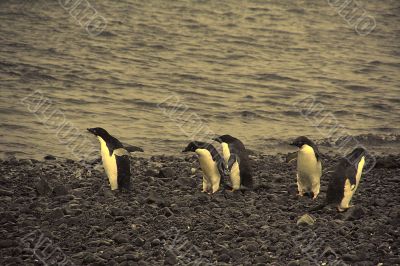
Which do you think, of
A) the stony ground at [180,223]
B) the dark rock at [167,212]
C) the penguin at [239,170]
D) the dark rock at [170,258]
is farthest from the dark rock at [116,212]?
the penguin at [239,170]

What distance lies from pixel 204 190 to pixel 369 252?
2.69 metres

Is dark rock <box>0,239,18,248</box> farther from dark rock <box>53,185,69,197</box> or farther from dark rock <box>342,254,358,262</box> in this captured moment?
dark rock <box>342,254,358,262</box>

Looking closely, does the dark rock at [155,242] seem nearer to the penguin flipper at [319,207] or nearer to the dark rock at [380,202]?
the penguin flipper at [319,207]

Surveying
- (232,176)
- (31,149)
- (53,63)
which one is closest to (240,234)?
(232,176)

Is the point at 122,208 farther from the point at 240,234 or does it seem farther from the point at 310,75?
the point at 310,75

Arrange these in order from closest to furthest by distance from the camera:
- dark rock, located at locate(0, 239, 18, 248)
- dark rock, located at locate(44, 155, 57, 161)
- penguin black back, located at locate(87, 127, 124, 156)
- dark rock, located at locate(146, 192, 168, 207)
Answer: dark rock, located at locate(0, 239, 18, 248)
dark rock, located at locate(146, 192, 168, 207)
penguin black back, located at locate(87, 127, 124, 156)
dark rock, located at locate(44, 155, 57, 161)

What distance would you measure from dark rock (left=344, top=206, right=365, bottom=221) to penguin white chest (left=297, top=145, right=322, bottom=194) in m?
1.00

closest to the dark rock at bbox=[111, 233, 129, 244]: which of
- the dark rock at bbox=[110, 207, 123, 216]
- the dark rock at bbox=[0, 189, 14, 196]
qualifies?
the dark rock at bbox=[110, 207, 123, 216]

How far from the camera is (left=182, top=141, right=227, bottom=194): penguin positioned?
30.9 ft

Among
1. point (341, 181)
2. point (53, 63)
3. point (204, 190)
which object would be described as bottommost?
point (53, 63)

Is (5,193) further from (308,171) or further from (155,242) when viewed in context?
(308,171)

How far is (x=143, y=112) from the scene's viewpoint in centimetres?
1474

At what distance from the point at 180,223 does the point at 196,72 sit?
10923 millimetres

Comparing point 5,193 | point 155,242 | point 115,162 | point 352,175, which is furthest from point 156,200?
point 352,175
